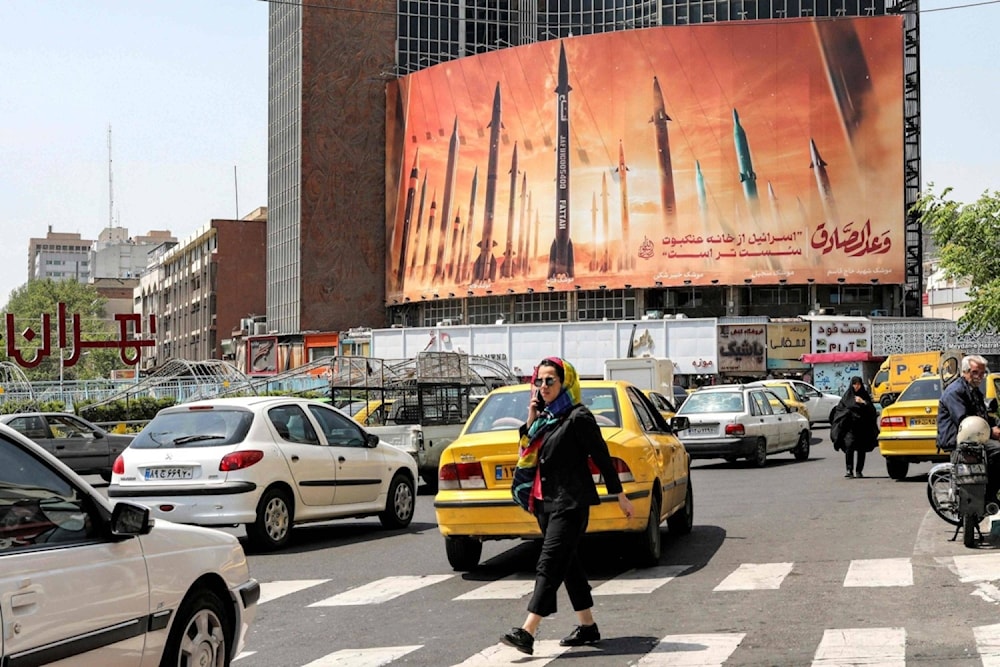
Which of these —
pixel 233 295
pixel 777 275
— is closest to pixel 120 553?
pixel 777 275

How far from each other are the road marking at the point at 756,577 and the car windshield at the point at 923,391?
9.86 m

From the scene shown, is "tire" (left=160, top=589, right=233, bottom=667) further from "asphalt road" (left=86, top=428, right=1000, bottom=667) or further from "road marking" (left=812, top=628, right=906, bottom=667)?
"road marking" (left=812, top=628, right=906, bottom=667)

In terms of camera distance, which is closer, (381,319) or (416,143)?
(416,143)

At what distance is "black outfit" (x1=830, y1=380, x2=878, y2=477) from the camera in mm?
20719

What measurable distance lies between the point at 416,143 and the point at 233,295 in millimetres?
33392

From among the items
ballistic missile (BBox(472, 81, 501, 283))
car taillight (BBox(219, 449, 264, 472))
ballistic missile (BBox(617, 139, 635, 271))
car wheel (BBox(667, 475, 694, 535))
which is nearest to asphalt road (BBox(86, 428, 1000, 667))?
car wheel (BBox(667, 475, 694, 535))

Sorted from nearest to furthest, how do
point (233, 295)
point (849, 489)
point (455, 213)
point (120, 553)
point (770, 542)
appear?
point (120, 553) → point (770, 542) → point (849, 489) → point (455, 213) → point (233, 295)

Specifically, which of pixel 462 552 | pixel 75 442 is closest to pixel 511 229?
pixel 75 442

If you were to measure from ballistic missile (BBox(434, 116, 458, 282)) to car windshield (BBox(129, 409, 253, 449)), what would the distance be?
73.7m

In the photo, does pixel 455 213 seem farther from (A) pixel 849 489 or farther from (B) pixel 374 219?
(A) pixel 849 489

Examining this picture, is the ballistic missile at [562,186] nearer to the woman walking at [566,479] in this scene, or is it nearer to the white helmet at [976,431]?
the white helmet at [976,431]

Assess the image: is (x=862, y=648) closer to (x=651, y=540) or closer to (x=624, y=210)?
(x=651, y=540)

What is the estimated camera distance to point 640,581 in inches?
407

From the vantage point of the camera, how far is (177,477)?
12.8 metres
